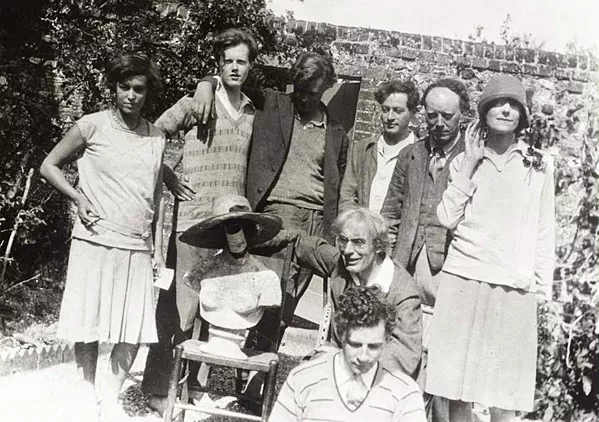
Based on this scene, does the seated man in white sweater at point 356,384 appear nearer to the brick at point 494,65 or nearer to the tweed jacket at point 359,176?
the tweed jacket at point 359,176

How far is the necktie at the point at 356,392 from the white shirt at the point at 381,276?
51 centimetres

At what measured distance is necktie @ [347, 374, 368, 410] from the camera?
2545 millimetres

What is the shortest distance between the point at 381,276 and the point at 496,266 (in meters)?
0.52

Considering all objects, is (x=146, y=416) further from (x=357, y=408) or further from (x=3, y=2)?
(x=3, y=2)

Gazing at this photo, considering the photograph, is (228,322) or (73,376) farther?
(73,376)

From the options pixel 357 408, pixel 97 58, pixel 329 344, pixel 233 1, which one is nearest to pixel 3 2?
pixel 97 58

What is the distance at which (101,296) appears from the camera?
3301 millimetres

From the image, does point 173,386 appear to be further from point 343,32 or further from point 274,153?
point 343,32

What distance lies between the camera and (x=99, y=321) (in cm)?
330

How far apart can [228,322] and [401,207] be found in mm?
1049

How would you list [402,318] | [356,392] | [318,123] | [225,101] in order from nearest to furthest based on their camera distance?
[356,392], [402,318], [225,101], [318,123]

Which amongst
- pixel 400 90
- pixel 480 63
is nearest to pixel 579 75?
pixel 480 63

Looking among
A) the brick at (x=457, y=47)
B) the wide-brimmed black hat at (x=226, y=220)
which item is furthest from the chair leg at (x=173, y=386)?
the brick at (x=457, y=47)

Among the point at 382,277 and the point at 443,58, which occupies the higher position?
the point at 443,58
